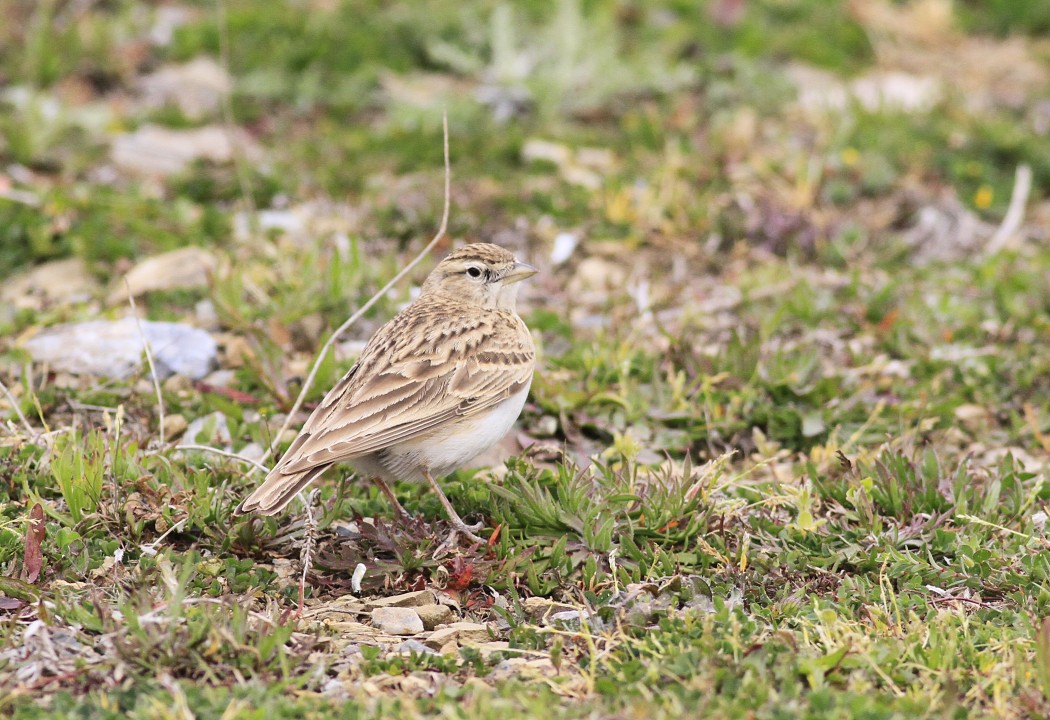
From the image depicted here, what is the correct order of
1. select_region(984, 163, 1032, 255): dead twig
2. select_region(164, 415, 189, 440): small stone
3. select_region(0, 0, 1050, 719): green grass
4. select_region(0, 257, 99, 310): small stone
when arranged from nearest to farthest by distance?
select_region(0, 0, 1050, 719): green grass
select_region(164, 415, 189, 440): small stone
select_region(0, 257, 99, 310): small stone
select_region(984, 163, 1032, 255): dead twig

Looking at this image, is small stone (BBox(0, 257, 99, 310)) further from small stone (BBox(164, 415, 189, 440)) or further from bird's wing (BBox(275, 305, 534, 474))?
bird's wing (BBox(275, 305, 534, 474))

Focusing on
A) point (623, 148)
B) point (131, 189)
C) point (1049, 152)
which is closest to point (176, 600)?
point (131, 189)

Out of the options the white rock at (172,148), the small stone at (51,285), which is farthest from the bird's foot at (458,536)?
the white rock at (172,148)

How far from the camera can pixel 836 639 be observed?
5199mm

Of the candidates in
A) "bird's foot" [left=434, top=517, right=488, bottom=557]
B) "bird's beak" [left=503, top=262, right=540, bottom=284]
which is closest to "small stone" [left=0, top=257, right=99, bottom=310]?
"bird's beak" [left=503, top=262, right=540, bottom=284]

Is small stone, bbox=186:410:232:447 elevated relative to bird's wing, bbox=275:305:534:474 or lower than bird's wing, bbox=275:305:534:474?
lower

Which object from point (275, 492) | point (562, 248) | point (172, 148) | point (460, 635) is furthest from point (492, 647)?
point (172, 148)

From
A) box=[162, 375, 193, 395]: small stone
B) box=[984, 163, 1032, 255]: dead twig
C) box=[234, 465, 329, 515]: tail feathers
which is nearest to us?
box=[234, 465, 329, 515]: tail feathers

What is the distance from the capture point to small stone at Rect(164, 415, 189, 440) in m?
7.20

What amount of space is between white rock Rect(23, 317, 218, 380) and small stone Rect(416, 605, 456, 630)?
2.75 meters

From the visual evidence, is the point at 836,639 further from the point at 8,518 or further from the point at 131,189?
the point at 131,189

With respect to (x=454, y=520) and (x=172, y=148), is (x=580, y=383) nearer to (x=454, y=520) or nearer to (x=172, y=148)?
(x=454, y=520)

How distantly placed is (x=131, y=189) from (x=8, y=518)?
442 cm

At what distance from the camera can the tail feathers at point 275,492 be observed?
5570 millimetres
